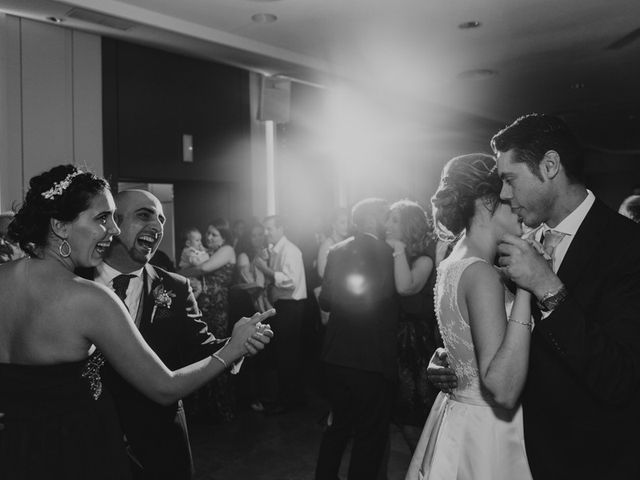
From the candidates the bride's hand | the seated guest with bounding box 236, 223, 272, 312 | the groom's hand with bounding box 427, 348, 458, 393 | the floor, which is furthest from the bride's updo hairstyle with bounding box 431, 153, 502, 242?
the seated guest with bounding box 236, 223, 272, 312

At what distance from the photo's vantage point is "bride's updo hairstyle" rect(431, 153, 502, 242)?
171 centimetres

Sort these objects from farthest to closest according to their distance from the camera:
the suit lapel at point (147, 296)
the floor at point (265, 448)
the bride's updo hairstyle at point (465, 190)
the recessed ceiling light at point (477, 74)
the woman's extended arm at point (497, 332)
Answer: the recessed ceiling light at point (477, 74) < the floor at point (265, 448) < the suit lapel at point (147, 296) < the bride's updo hairstyle at point (465, 190) < the woman's extended arm at point (497, 332)

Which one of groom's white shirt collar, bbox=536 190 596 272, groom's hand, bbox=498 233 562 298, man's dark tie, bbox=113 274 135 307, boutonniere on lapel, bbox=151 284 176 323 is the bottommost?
boutonniere on lapel, bbox=151 284 176 323

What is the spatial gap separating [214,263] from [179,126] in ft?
5.86

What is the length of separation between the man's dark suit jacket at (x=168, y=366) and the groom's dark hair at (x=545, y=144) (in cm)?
131

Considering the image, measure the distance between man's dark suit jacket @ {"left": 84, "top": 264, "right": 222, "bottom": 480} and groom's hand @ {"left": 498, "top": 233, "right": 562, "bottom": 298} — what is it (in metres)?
1.24

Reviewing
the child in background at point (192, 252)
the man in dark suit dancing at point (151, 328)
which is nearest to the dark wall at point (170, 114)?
the child in background at point (192, 252)

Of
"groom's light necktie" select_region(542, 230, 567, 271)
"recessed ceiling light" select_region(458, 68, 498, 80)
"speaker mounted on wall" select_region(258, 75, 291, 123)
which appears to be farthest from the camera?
"recessed ceiling light" select_region(458, 68, 498, 80)

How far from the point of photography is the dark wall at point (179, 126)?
5129 millimetres

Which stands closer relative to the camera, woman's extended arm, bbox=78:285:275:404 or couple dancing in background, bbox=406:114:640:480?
couple dancing in background, bbox=406:114:640:480

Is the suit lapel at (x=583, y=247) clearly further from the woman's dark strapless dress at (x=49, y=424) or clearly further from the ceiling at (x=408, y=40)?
the ceiling at (x=408, y=40)

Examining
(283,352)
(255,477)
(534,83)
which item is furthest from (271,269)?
(534,83)

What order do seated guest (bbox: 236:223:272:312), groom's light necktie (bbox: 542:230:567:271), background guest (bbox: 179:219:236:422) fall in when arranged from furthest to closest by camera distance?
1. seated guest (bbox: 236:223:272:312)
2. background guest (bbox: 179:219:236:422)
3. groom's light necktie (bbox: 542:230:567:271)

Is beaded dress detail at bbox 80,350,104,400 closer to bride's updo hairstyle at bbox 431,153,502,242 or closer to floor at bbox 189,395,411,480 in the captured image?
bride's updo hairstyle at bbox 431,153,502,242
